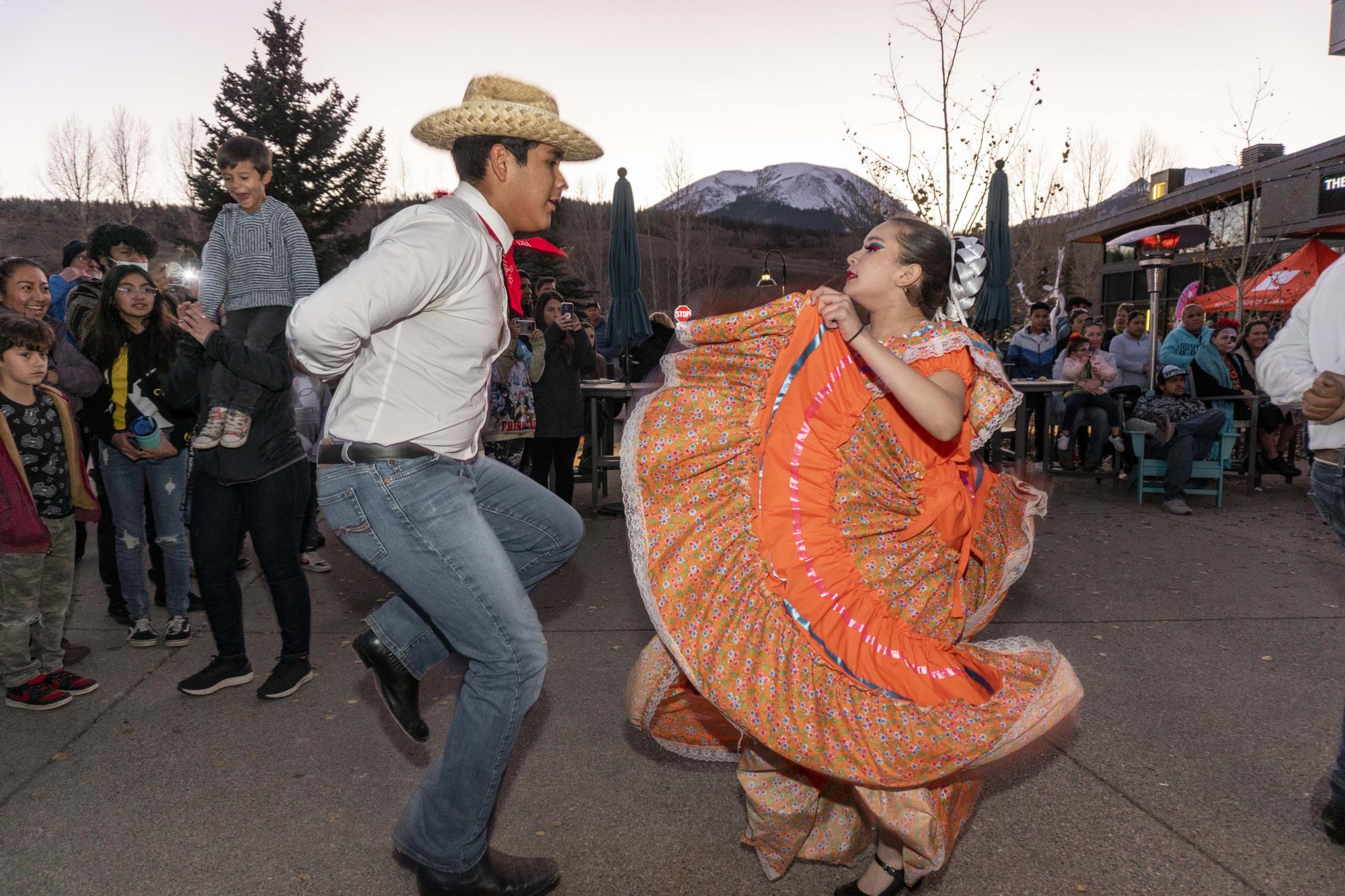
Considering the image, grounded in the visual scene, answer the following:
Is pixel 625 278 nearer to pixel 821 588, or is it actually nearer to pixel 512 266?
pixel 512 266

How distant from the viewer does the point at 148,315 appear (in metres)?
4.88

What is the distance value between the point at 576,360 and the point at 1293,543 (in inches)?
237

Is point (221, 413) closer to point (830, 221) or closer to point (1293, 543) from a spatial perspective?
point (1293, 543)

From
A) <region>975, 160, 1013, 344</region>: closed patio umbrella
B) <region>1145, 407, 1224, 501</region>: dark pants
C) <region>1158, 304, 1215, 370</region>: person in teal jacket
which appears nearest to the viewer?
<region>1145, 407, 1224, 501</region>: dark pants

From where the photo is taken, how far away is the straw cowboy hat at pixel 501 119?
7.96 feet

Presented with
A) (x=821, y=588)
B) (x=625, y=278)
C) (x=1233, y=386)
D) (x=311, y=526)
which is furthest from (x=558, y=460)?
(x=1233, y=386)

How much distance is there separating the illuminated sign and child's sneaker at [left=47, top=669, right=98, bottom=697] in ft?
84.9

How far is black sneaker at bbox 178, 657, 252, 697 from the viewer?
13.8 feet

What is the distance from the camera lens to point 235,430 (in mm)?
3836

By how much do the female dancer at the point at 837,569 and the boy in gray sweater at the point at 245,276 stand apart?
6.97ft

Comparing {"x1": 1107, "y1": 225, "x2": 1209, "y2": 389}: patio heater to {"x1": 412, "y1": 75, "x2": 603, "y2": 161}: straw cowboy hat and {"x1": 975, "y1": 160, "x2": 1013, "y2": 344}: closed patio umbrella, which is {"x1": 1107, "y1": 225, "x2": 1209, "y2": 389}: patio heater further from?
{"x1": 412, "y1": 75, "x2": 603, "y2": 161}: straw cowboy hat

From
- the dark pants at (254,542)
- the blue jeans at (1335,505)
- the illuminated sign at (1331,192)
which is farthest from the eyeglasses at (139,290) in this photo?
the illuminated sign at (1331,192)

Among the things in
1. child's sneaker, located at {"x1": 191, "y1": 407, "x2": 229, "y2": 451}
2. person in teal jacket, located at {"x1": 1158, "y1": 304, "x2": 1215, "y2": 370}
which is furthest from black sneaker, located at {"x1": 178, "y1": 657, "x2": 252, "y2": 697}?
person in teal jacket, located at {"x1": 1158, "y1": 304, "x2": 1215, "y2": 370}

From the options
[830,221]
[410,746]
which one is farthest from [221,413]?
[830,221]
